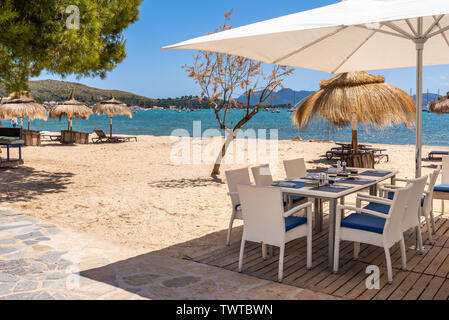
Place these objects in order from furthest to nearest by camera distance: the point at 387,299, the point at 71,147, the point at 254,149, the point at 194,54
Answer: the point at 71,147 < the point at 254,149 < the point at 194,54 < the point at 387,299

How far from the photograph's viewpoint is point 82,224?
18.2ft

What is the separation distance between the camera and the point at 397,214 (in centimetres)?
346

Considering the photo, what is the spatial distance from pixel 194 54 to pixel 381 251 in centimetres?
642

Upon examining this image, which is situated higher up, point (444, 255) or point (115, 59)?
point (115, 59)

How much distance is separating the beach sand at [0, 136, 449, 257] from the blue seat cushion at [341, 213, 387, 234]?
155 cm

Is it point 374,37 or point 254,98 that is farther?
point 254,98

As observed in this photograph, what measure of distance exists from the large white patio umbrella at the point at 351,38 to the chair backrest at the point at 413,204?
643 mm

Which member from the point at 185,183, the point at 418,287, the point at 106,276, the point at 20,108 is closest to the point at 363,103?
the point at 185,183

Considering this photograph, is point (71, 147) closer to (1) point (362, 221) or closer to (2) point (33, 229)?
(2) point (33, 229)

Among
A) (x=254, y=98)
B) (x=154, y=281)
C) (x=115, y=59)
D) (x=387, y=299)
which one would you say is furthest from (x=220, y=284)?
(x=115, y=59)

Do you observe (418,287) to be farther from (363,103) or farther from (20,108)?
(20,108)

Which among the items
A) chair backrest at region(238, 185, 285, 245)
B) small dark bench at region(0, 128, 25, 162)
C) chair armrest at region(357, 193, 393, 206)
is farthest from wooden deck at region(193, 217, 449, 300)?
small dark bench at region(0, 128, 25, 162)

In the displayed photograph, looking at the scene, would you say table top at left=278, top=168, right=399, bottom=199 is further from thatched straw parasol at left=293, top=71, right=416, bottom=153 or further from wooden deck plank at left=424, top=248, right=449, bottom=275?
thatched straw parasol at left=293, top=71, right=416, bottom=153

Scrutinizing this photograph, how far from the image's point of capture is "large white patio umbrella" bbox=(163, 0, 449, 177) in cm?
312
